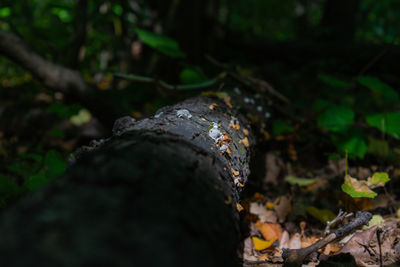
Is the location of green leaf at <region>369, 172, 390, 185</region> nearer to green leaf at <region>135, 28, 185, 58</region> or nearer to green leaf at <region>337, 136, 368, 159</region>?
green leaf at <region>337, 136, 368, 159</region>

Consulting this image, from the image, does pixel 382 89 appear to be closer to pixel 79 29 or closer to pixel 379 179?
pixel 379 179

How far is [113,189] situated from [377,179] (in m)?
1.60

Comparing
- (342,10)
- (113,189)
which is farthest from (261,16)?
(113,189)

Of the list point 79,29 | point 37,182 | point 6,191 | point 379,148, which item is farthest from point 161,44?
point 379,148

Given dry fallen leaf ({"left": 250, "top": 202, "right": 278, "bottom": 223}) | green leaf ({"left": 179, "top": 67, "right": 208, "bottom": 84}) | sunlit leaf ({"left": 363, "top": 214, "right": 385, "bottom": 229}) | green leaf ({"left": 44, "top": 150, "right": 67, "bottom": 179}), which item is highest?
green leaf ({"left": 179, "top": 67, "right": 208, "bottom": 84})

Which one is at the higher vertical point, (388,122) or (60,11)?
(60,11)

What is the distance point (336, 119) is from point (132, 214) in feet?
7.37

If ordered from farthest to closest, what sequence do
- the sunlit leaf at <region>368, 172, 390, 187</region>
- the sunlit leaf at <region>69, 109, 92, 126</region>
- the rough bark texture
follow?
the sunlit leaf at <region>69, 109, 92, 126</region>, the sunlit leaf at <region>368, 172, 390, 187</region>, the rough bark texture

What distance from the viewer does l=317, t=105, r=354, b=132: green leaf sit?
2.50 meters

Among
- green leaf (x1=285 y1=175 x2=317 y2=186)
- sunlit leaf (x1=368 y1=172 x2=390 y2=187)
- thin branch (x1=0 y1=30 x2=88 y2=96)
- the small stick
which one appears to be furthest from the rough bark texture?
thin branch (x1=0 y1=30 x2=88 y2=96)

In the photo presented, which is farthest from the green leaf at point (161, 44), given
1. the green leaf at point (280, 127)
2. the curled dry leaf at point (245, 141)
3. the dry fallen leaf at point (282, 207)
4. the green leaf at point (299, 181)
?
the dry fallen leaf at point (282, 207)

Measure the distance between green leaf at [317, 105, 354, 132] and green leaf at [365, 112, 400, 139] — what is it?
0.17 m

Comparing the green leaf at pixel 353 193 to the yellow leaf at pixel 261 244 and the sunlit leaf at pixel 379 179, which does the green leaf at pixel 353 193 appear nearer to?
the sunlit leaf at pixel 379 179

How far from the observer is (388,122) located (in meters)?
2.34
